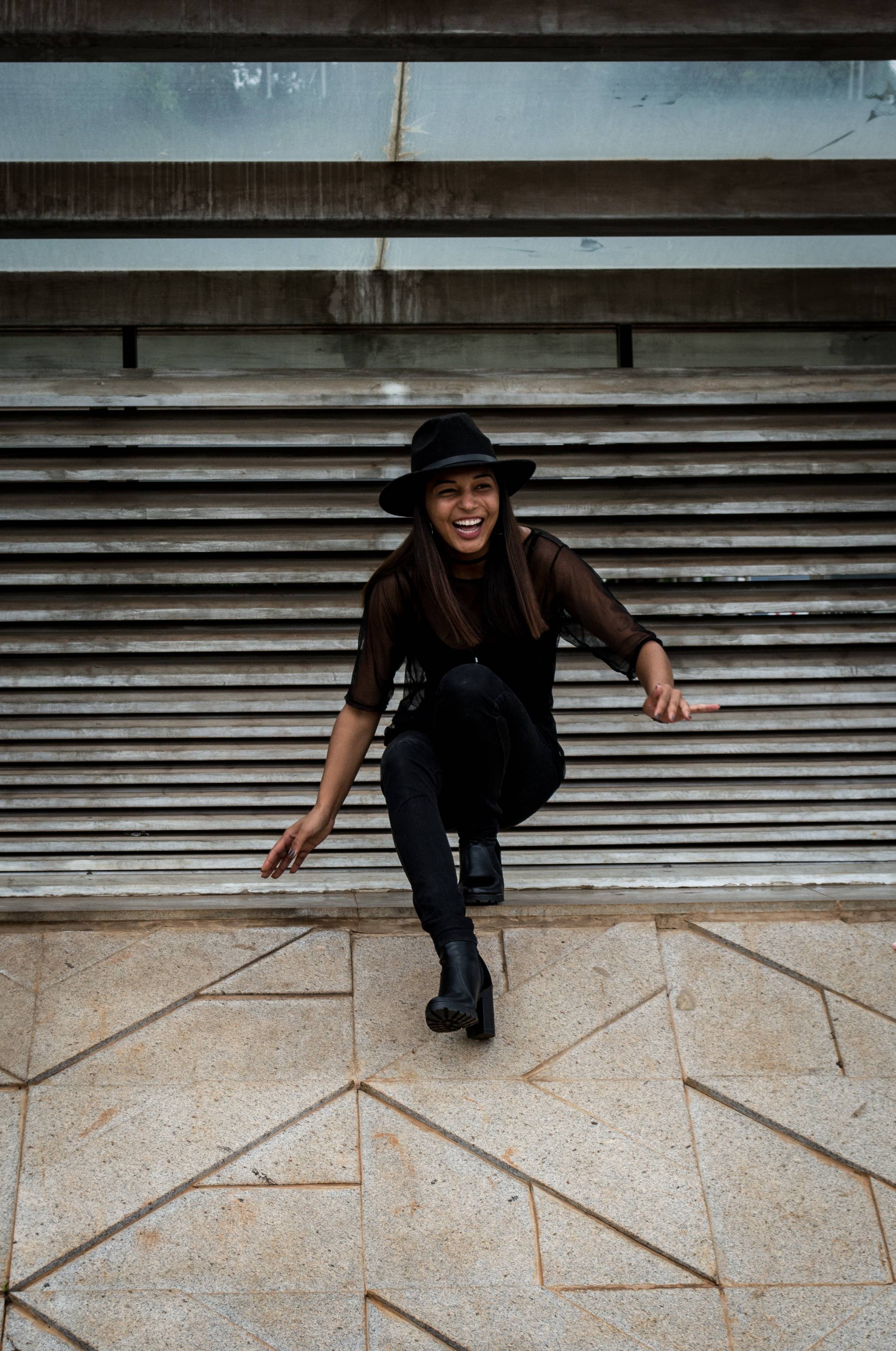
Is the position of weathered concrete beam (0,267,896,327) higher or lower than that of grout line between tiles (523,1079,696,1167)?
higher

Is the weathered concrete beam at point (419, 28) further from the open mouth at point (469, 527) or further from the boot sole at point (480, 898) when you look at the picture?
the boot sole at point (480, 898)

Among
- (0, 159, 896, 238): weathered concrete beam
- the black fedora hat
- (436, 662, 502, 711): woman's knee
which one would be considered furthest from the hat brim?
(0, 159, 896, 238): weathered concrete beam

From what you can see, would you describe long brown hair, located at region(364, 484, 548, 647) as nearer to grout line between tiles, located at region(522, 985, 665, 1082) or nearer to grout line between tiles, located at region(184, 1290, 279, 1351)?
grout line between tiles, located at region(522, 985, 665, 1082)

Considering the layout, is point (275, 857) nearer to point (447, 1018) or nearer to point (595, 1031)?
point (447, 1018)

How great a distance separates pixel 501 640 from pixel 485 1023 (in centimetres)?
108

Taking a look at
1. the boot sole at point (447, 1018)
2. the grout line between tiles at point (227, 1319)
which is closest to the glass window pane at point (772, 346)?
the boot sole at point (447, 1018)

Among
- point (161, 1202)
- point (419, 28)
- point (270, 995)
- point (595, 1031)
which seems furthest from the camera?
point (270, 995)

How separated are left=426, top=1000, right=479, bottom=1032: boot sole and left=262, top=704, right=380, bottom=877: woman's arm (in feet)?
1.59

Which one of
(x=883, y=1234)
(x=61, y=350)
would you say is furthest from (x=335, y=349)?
(x=883, y=1234)

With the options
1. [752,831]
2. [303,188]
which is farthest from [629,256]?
[752,831]

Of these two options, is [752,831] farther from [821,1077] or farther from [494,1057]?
[494,1057]

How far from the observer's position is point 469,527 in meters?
3.57

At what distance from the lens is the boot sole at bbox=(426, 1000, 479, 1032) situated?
3336 millimetres

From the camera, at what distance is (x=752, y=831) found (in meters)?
4.82
